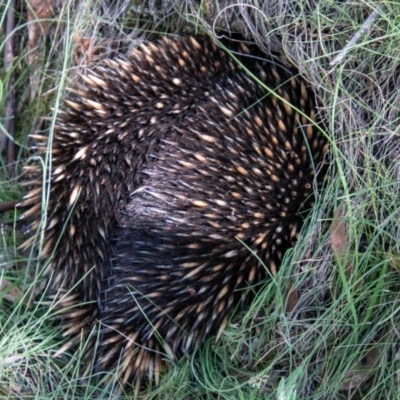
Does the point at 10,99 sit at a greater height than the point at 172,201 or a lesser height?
greater

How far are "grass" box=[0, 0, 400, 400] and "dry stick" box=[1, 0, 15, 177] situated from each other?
0.55 metres

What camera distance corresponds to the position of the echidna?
2.06 metres

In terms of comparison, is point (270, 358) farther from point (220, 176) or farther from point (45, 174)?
point (45, 174)

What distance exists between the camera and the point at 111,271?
2.08 m

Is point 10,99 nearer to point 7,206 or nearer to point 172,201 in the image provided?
point 7,206

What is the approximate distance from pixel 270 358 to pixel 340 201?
18.9 inches

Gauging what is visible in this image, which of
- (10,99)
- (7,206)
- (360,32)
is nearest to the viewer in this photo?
(360,32)

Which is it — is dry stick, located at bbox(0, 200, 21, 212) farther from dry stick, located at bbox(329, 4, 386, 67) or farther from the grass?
dry stick, located at bbox(329, 4, 386, 67)

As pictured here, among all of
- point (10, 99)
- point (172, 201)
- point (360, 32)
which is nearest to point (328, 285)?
point (172, 201)

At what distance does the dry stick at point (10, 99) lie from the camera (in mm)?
2650

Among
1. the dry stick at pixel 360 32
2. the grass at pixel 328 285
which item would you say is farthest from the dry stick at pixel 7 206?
the dry stick at pixel 360 32

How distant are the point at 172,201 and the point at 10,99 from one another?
3.06ft

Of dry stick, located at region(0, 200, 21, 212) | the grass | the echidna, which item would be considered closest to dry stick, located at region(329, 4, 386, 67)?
the grass

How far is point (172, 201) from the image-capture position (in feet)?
6.71
